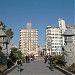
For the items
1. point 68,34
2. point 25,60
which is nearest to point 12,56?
point 25,60

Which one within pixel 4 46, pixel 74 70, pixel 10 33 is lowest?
pixel 74 70

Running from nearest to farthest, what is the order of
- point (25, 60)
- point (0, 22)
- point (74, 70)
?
point (74, 70), point (25, 60), point (0, 22)

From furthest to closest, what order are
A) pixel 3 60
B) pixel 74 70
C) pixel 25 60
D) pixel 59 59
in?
pixel 25 60, pixel 59 59, pixel 3 60, pixel 74 70

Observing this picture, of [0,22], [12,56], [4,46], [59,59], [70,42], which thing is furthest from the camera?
[0,22]

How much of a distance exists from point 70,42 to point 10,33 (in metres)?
66.6

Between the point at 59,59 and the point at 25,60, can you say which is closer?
the point at 59,59

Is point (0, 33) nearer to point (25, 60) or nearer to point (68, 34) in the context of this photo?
point (68, 34)

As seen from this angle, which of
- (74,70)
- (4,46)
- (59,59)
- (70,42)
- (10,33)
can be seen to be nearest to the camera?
(74,70)

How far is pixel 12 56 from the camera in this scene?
53250mm

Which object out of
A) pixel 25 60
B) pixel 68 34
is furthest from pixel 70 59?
pixel 25 60

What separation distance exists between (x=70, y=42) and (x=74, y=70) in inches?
375

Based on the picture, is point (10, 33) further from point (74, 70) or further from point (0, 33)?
point (74, 70)

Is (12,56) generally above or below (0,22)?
below

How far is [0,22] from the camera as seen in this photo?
269ft
